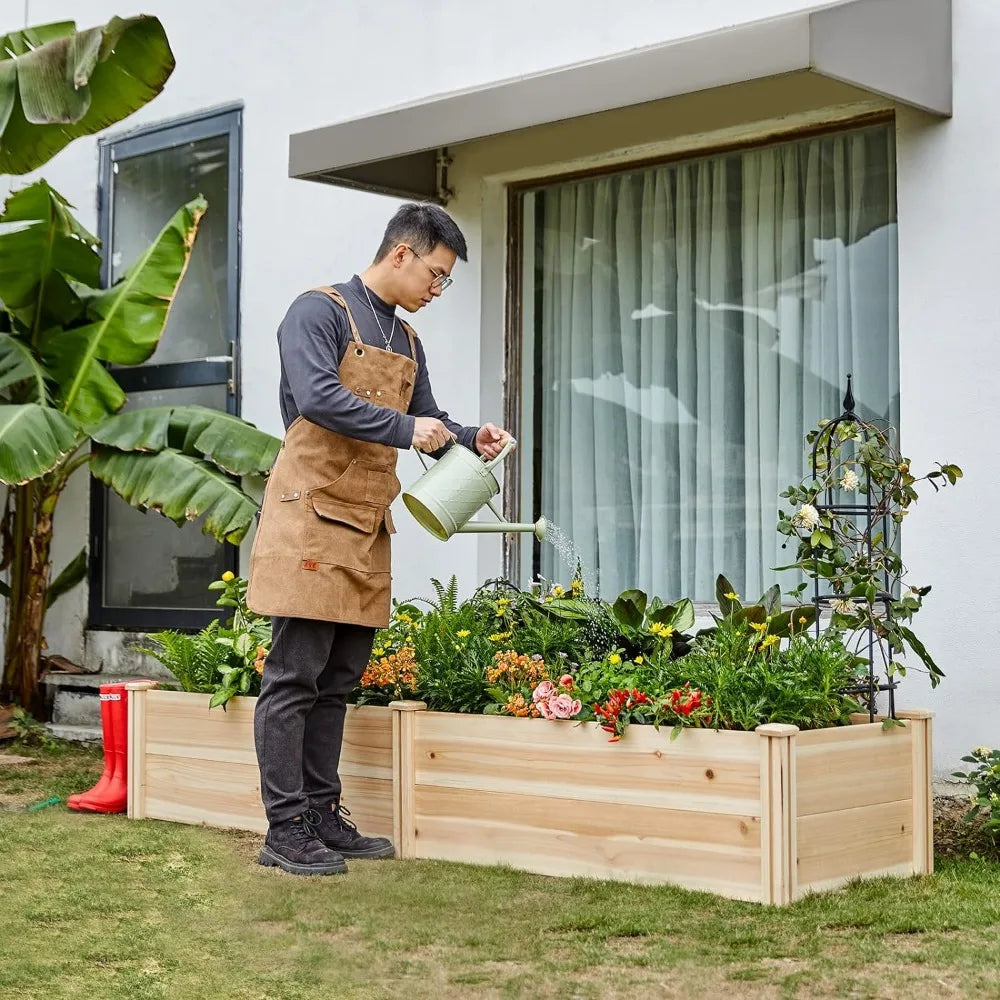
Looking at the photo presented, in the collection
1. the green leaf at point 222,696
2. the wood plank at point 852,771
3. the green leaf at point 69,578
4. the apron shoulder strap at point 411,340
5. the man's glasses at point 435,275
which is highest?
the man's glasses at point 435,275

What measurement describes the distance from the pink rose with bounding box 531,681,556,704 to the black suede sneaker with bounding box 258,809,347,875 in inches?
26.8

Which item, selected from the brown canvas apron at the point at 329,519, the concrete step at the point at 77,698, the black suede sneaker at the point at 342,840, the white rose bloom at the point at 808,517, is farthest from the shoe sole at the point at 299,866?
the concrete step at the point at 77,698

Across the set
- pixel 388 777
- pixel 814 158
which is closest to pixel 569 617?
pixel 388 777

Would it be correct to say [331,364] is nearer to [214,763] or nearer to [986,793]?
[214,763]

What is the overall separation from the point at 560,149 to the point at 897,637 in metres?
2.64

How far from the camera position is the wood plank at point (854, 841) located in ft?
A: 12.1

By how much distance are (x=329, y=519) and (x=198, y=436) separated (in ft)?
8.32

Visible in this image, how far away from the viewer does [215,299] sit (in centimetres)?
721

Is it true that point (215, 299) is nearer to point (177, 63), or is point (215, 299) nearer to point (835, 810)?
point (177, 63)

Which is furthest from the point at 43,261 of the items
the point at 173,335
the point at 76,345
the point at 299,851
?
the point at 299,851

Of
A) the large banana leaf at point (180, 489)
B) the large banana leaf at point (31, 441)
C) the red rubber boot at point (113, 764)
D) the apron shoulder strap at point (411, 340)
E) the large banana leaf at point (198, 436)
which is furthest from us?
the large banana leaf at point (198, 436)

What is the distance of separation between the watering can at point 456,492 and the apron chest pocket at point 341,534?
0.14 m

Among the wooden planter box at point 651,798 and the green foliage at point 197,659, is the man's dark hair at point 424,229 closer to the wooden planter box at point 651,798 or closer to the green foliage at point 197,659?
the wooden planter box at point 651,798

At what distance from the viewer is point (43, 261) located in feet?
21.7
